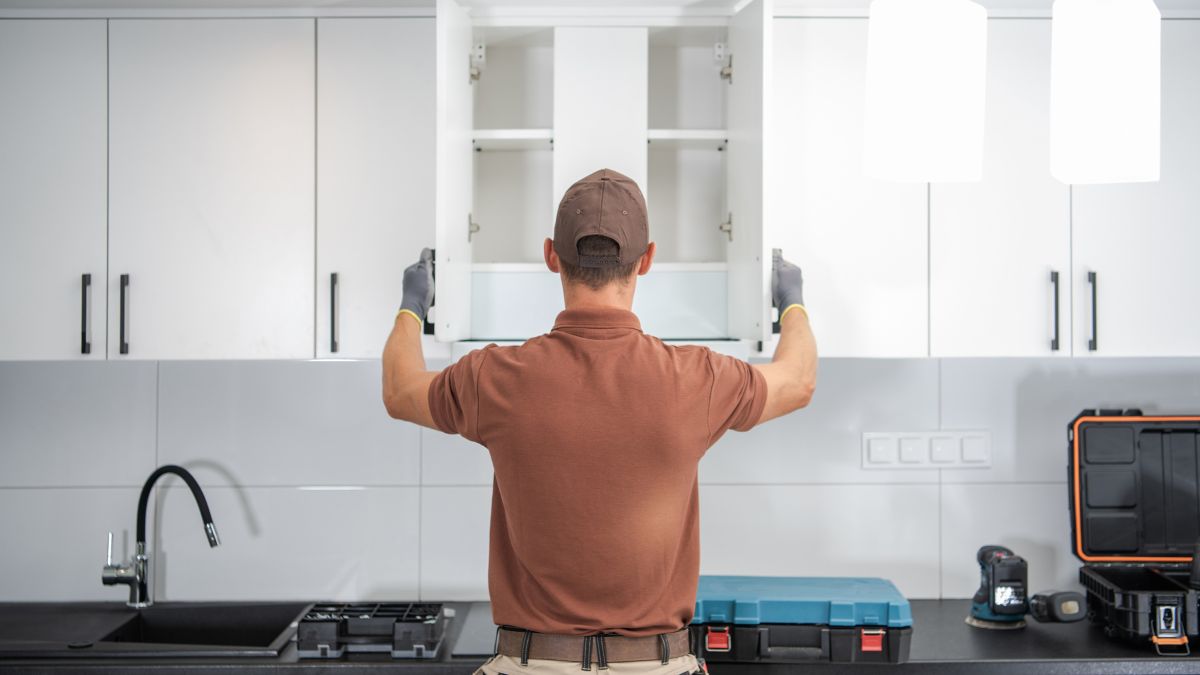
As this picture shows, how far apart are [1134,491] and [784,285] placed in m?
1.11

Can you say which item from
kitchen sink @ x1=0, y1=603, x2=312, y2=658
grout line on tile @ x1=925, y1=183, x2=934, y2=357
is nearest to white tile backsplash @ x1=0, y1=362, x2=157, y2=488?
kitchen sink @ x1=0, y1=603, x2=312, y2=658

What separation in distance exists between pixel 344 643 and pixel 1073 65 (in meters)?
1.67

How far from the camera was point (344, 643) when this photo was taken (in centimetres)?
194

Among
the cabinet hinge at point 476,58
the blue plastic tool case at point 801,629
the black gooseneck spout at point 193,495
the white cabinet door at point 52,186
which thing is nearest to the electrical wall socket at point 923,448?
the blue plastic tool case at point 801,629

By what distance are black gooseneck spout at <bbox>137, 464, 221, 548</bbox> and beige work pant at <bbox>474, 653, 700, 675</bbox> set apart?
101 cm

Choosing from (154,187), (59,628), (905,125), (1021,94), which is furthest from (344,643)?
(1021,94)

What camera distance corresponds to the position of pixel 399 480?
2.36 meters

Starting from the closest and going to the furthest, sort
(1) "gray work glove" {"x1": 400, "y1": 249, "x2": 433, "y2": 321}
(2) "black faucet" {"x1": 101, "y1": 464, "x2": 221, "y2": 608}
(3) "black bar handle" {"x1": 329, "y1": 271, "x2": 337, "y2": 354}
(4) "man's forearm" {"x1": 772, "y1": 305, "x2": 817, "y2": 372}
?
(4) "man's forearm" {"x1": 772, "y1": 305, "x2": 817, "y2": 372} → (1) "gray work glove" {"x1": 400, "y1": 249, "x2": 433, "y2": 321} → (3) "black bar handle" {"x1": 329, "y1": 271, "x2": 337, "y2": 354} → (2) "black faucet" {"x1": 101, "y1": 464, "x2": 221, "y2": 608}

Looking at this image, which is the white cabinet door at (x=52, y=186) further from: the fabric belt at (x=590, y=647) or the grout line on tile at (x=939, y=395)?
the grout line on tile at (x=939, y=395)

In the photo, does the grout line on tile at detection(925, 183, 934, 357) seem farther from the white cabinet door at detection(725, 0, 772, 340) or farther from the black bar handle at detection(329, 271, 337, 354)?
the black bar handle at detection(329, 271, 337, 354)

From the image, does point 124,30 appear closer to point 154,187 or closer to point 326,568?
point 154,187

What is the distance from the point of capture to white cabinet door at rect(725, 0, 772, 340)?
5.87ft

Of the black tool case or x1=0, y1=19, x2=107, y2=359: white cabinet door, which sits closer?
x1=0, y1=19, x2=107, y2=359: white cabinet door

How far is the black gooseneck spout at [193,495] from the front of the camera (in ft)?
7.23
